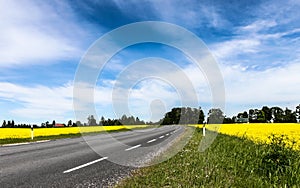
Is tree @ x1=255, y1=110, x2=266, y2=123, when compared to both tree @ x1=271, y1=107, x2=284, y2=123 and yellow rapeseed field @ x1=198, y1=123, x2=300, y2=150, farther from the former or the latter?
yellow rapeseed field @ x1=198, y1=123, x2=300, y2=150

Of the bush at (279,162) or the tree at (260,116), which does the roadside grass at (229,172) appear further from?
the tree at (260,116)

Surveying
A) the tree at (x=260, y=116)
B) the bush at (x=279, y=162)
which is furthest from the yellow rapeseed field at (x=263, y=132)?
the tree at (x=260, y=116)

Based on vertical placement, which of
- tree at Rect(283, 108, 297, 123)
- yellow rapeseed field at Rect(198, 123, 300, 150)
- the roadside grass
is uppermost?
tree at Rect(283, 108, 297, 123)

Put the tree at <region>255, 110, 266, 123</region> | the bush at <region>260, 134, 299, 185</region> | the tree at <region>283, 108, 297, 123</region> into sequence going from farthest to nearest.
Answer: the tree at <region>255, 110, 266, 123</region>
the tree at <region>283, 108, 297, 123</region>
the bush at <region>260, 134, 299, 185</region>

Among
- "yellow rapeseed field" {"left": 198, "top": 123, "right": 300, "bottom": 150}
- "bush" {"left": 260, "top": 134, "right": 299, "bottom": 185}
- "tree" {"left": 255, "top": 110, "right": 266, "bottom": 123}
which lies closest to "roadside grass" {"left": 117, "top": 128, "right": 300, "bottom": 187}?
"bush" {"left": 260, "top": 134, "right": 299, "bottom": 185}

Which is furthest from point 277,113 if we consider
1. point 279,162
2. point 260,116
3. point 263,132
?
point 279,162

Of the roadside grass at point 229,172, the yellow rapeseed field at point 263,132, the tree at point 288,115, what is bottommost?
the roadside grass at point 229,172

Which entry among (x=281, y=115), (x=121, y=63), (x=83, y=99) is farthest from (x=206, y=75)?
(x=281, y=115)

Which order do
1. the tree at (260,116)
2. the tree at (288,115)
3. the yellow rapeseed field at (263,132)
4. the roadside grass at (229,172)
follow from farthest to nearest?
the tree at (260,116) → the tree at (288,115) → the yellow rapeseed field at (263,132) → the roadside grass at (229,172)

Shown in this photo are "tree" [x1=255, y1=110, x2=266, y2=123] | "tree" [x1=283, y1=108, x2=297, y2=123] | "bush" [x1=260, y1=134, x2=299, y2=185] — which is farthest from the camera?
"tree" [x1=255, y1=110, x2=266, y2=123]

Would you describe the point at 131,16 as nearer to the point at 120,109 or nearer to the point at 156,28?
the point at 156,28

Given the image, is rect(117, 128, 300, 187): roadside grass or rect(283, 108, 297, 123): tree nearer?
rect(117, 128, 300, 187): roadside grass

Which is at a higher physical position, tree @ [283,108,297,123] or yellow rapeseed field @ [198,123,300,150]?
tree @ [283,108,297,123]

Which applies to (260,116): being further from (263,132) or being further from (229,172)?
(229,172)
